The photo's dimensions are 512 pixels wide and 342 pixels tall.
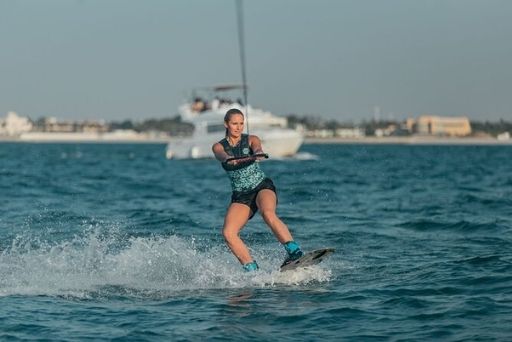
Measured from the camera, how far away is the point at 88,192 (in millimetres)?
25000

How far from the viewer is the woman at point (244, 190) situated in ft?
32.6

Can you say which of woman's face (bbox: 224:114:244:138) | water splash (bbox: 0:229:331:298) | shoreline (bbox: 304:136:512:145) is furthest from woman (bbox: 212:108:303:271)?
shoreline (bbox: 304:136:512:145)

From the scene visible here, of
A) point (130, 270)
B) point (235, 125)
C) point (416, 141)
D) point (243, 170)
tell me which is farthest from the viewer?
point (416, 141)

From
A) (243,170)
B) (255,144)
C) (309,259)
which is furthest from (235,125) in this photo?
(309,259)

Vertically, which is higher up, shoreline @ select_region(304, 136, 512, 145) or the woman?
the woman

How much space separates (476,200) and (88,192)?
31.3 ft

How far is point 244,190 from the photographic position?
10172mm

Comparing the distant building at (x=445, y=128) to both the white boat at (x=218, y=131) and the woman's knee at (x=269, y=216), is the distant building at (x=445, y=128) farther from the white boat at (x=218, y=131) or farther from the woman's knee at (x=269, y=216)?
the woman's knee at (x=269, y=216)

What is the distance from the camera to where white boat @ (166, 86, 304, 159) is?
5712 cm

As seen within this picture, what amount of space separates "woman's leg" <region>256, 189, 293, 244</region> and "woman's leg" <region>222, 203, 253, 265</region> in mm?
186

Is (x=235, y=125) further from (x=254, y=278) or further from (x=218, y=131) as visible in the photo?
(x=218, y=131)

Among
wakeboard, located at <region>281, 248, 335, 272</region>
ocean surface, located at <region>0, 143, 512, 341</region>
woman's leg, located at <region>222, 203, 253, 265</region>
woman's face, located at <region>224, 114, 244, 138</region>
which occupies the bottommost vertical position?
ocean surface, located at <region>0, 143, 512, 341</region>

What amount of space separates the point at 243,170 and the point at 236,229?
0.61m

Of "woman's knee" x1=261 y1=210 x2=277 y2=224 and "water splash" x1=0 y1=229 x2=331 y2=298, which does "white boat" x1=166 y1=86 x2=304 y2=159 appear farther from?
"woman's knee" x1=261 y1=210 x2=277 y2=224
